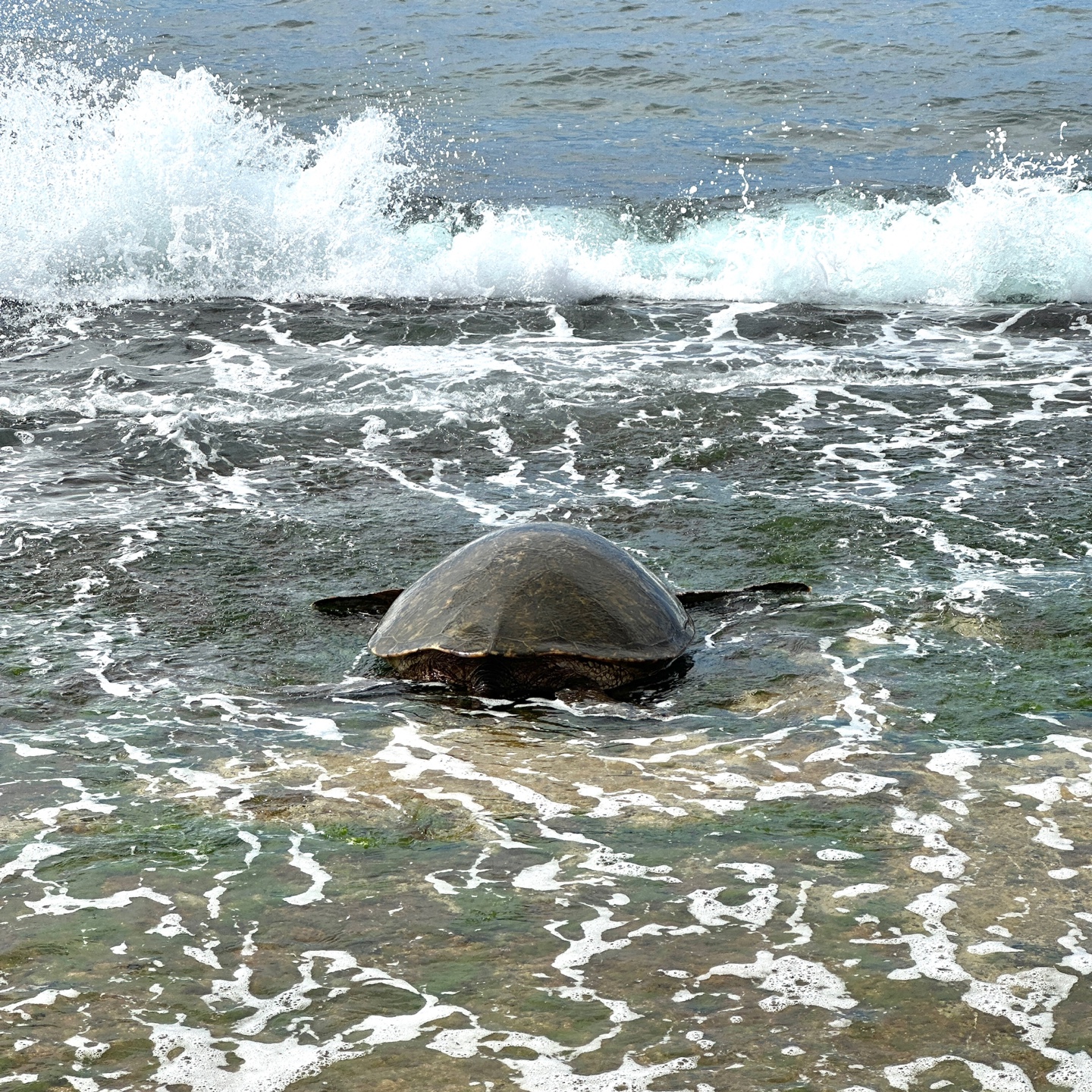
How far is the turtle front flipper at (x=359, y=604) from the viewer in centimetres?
545

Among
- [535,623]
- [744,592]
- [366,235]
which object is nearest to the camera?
[535,623]

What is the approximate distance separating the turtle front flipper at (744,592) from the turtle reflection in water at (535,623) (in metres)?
0.34

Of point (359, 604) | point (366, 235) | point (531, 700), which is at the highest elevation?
point (366, 235)

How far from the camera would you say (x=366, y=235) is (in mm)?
13250

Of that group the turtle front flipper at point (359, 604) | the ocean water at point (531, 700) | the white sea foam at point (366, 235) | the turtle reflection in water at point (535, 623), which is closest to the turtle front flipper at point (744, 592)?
the ocean water at point (531, 700)

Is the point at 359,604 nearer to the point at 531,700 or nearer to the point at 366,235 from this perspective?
the point at 531,700

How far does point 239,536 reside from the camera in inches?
252

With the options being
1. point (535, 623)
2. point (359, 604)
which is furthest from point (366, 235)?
point (535, 623)

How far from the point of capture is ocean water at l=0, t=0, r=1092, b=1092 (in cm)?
285

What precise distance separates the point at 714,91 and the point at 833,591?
1673 centimetres

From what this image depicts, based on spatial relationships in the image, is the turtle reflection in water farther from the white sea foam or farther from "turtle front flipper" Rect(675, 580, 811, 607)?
the white sea foam

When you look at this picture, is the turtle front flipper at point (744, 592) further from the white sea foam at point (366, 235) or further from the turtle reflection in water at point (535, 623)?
the white sea foam at point (366, 235)

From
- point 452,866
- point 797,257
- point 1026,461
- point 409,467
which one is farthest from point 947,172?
point 452,866

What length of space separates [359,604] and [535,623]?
1.12 m
